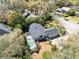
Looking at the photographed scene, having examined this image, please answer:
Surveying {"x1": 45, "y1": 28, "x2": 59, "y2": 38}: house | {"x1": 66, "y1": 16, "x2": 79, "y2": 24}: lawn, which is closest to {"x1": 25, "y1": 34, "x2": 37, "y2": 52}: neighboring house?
{"x1": 45, "y1": 28, "x2": 59, "y2": 38}: house

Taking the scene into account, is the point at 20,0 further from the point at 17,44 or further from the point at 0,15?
the point at 17,44

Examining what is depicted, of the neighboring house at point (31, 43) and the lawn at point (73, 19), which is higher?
the neighboring house at point (31, 43)

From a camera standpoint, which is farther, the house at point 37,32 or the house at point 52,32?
the house at point 52,32

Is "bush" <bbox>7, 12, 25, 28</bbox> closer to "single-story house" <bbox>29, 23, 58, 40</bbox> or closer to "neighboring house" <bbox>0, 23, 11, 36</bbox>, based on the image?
"neighboring house" <bbox>0, 23, 11, 36</bbox>

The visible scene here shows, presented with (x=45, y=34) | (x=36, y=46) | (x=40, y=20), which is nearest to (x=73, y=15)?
(x=40, y=20)

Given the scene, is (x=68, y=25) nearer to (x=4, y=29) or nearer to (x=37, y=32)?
(x=37, y=32)

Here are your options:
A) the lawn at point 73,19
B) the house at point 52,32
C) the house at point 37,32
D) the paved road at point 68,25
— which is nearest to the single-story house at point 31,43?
the house at point 37,32

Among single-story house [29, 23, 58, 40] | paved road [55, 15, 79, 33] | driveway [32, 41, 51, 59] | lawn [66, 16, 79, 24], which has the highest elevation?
single-story house [29, 23, 58, 40]

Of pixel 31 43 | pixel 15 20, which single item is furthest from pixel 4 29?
pixel 31 43

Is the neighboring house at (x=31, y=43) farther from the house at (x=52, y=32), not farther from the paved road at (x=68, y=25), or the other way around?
the paved road at (x=68, y=25)

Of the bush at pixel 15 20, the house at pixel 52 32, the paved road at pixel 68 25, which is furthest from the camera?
the paved road at pixel 68 25
